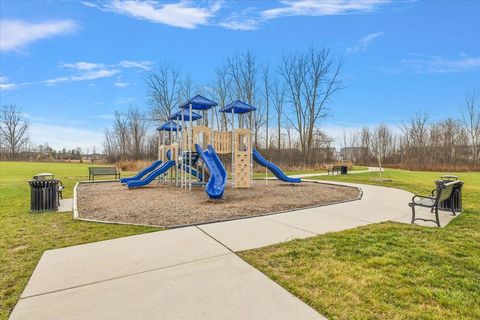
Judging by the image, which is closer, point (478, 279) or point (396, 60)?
point (478, 279)

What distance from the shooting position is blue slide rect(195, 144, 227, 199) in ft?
28.9

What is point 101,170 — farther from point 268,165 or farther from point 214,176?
point 268,165

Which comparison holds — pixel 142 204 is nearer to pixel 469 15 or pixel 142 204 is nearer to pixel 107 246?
pixel 107 246

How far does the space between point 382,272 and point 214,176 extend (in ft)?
23.8

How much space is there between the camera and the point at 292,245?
13.6ft

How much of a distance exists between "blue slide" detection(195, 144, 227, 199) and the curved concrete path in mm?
3660

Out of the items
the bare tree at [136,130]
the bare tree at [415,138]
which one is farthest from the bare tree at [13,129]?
the bare tree at [415,138]

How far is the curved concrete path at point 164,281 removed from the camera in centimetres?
241

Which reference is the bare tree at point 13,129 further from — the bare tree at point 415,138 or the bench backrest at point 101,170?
the bare tree at point 415,138

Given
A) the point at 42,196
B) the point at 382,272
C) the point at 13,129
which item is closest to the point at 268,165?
the point at 42,196

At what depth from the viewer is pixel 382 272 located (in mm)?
3182

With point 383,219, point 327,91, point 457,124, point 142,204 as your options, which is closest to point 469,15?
point 383,219

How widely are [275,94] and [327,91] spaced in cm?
715

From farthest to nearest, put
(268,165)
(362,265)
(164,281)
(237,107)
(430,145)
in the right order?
(430,145) < (268,165) < (237,107) < (362,265) < (164,281)
